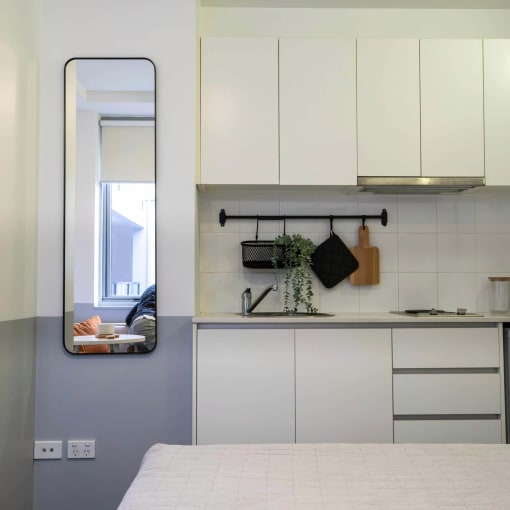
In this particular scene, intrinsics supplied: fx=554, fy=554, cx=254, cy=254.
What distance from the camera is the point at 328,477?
1311 mm

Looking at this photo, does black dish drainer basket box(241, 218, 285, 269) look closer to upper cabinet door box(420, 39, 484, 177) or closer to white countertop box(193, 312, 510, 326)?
white countertop box(193, 312, 510, 326)

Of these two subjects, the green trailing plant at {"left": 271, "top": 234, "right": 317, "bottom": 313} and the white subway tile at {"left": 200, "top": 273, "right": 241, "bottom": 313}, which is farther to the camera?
the white subway tile at {"left": 200, "top": 273, "right": 241, "bottom": 313}

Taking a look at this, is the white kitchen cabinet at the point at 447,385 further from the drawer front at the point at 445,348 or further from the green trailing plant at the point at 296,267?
the green trailing plant at the point at 296,267

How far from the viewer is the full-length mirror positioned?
273 cm

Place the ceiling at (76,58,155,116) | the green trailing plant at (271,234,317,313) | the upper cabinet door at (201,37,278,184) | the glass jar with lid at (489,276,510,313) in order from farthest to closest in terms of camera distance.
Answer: the glass jar with lid at (489,276,510,313) < the green trailing plant at (271,234,317,313) < the upper cabinet door at (201,37,278,184) < the ceiling at (76,58,155,116)

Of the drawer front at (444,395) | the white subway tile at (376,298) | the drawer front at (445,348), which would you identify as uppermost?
the white subway tile at (376,298)

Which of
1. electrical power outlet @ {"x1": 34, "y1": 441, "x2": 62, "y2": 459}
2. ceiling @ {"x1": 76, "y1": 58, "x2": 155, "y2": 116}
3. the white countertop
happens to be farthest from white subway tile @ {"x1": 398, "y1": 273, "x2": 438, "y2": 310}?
electrical power outlet @ {"x1": 34, "y1": 441, "x2": 62, "y2": 459}

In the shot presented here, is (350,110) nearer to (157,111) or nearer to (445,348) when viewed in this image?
(157,111)

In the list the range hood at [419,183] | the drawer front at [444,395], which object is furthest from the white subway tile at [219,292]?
the drawer front at [444,395]

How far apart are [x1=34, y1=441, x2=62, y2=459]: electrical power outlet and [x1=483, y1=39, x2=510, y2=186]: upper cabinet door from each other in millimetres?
2579

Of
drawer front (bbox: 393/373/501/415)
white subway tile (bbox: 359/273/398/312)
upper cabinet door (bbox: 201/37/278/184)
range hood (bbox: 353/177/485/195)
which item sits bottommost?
drawer front (bbox: 393/373/501/415)

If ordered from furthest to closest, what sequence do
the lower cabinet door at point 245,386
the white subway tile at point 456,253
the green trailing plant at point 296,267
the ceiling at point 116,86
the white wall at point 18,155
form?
1. the white subway tile at point 456,253
2. the green trailing plant at point 296,267
3. the ceiling at point 116,86
4. the lower cabinet door at point 245,386
5. the white wall at point 18,155

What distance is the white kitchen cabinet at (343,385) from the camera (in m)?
2.66

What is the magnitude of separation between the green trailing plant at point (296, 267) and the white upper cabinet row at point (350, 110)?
0.36 metres
